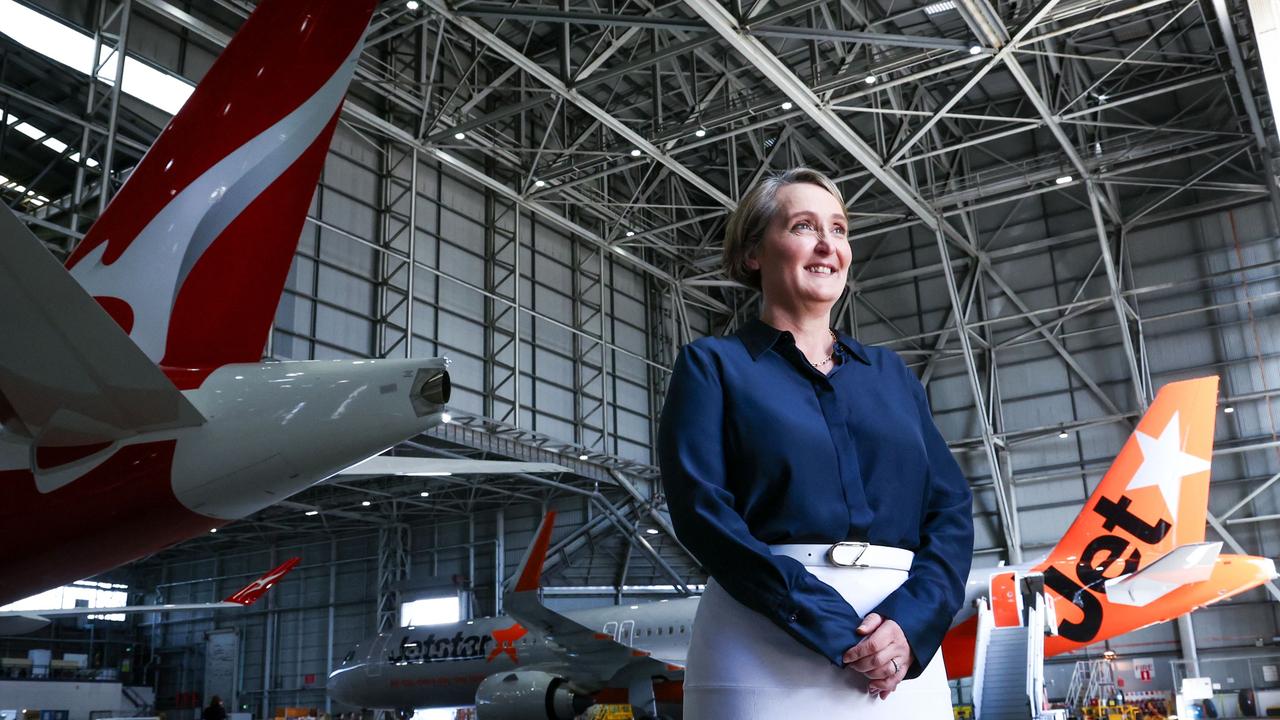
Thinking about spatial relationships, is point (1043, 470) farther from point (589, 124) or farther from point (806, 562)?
point (806, 562)

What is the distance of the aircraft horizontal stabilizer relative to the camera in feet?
40.2

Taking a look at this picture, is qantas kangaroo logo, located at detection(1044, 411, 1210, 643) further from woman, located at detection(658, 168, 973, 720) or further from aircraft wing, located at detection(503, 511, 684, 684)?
woman, located at detection(658, 168, 973, 720)

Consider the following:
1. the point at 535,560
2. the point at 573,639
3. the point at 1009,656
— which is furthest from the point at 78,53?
the point at 1009,656

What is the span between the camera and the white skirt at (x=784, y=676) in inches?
64.4

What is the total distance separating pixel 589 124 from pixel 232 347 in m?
22.4

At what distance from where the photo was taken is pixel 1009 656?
1210 centimetres

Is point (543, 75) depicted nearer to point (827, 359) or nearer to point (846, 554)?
point (827, 359)

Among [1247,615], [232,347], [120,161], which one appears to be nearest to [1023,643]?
[232,347]

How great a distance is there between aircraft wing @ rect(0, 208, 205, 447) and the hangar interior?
15764 millimetres

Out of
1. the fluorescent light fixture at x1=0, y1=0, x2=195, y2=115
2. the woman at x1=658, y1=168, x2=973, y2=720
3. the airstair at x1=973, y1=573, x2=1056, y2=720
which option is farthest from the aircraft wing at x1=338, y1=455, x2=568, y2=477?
the fluorescent light fixture at x1=0, y1=0, x2=195, y2=115

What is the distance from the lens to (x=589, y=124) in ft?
80.9

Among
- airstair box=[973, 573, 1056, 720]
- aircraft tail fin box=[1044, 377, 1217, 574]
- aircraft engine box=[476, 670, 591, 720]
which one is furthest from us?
aircraft engine box=[476, 670, 591, 720]

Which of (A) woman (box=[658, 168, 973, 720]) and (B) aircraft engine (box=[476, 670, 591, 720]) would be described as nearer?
(A) woman (box=[658, 168, 973, 720])

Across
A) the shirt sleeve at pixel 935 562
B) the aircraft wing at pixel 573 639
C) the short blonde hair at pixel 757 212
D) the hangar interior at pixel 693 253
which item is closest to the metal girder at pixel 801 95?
the hangar interior at pixel 693 253
